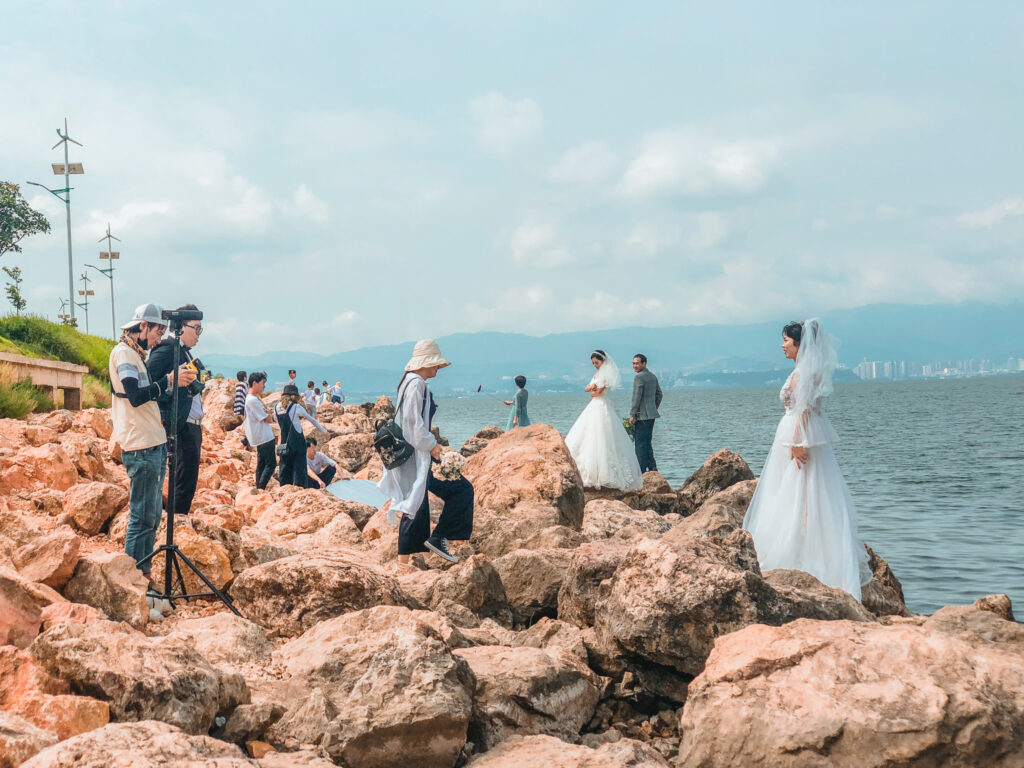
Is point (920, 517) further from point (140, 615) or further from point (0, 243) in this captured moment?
point (0, 243)

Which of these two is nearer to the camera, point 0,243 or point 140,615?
point 140,615

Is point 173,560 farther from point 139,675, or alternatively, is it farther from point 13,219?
point 13,219

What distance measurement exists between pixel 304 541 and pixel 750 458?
80.9 ft

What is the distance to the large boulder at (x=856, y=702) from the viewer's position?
149 inches

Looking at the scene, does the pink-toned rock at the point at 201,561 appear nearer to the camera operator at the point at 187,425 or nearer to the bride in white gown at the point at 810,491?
the camera operator at the point at 187,425

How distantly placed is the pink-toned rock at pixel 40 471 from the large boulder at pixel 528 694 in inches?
226

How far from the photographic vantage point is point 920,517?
17141mm

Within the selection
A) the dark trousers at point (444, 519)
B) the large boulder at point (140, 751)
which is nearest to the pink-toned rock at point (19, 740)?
the large boulder at point (140, 751)

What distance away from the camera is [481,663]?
193 inches

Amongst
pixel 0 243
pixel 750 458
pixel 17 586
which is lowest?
pixel 750 458

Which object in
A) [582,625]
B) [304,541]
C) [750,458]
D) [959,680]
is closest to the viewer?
[959,680]

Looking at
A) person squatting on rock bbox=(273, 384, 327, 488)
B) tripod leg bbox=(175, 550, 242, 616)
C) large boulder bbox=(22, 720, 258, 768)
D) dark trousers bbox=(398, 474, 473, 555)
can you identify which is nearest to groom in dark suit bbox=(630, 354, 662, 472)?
person squatting on rock bbox=(273, 384, 327, 488)

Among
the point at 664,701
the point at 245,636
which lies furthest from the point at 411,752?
the point at 664,701

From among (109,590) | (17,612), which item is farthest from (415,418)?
(17,612)
